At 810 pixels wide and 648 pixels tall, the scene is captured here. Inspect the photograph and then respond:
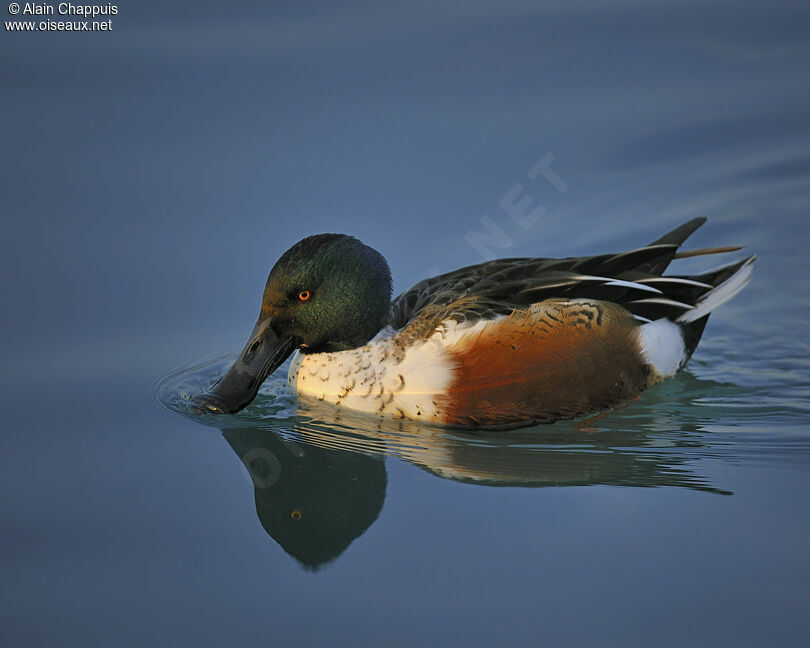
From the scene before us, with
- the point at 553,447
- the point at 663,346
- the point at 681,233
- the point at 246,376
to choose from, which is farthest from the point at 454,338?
the point at 681,233

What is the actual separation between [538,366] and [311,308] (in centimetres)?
119

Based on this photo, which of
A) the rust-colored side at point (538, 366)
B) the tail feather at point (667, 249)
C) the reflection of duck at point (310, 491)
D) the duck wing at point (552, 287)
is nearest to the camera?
the reflection of duck at point (310, 491)

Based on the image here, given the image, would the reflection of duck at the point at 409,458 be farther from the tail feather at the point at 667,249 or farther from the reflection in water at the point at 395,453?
A: the tail feather at the point at 667,249

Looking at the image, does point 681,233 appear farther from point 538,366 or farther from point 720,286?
point 538,366

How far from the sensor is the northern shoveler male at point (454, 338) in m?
5.62

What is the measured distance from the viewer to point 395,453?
5.36 meters

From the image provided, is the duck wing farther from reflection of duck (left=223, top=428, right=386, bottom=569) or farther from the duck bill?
reflection of duck (left=223, top=428, right=386, bottom=569)

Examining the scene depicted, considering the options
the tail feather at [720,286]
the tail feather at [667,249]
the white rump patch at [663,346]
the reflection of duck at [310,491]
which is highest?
the tail feather at [667,249]

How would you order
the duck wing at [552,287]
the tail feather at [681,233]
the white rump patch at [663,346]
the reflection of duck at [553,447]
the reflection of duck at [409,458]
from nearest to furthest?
the reflection of duck at [409,458] → the reflection of duck at [553,447] → the duck wing at [552,287] → the white rump patch at [663,346] → the tail feather at [681,233]

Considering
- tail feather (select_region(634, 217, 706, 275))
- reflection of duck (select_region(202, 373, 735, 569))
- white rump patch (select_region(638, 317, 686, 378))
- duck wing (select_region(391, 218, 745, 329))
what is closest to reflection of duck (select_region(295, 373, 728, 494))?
reflection of duck (select_region(202, 373, 735, 569))

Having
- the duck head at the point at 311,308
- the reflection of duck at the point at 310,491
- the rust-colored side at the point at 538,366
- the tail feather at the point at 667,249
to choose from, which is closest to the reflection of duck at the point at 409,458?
the reflection of duck at the point at 310,491

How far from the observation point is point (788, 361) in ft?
21.2

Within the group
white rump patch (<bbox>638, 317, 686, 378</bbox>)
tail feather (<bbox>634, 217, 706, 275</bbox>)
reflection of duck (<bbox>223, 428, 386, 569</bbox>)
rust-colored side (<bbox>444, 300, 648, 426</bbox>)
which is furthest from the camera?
tail feather (<bbox>634, 217, 706, 275</bbox>)

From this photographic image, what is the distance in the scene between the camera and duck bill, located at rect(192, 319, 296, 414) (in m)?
5.68
